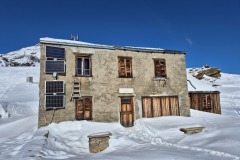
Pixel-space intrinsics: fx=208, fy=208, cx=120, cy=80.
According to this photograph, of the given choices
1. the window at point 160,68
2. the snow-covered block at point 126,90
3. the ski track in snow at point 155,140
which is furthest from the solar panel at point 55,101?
the window at point 160,68

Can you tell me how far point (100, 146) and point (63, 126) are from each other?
433 centimetres

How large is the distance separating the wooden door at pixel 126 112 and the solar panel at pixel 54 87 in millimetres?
4821

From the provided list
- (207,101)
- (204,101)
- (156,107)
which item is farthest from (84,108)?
(207,101)

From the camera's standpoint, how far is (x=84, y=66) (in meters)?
15.8

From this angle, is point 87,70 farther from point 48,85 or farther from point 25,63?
point 25,63

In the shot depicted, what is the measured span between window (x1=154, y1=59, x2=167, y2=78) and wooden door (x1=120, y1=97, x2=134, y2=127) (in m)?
3.46

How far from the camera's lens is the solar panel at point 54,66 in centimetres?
1445

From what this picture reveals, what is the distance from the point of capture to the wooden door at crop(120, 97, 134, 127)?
1628 cm

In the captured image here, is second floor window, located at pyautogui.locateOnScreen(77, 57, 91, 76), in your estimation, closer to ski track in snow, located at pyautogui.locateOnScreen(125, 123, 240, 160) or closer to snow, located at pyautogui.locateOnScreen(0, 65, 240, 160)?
snow, located at pyautogui.locateOnScreen(0, 65, 240, 160)

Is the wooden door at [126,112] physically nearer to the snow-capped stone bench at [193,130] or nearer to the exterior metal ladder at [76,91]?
the exterior metal ladder at [76,91]

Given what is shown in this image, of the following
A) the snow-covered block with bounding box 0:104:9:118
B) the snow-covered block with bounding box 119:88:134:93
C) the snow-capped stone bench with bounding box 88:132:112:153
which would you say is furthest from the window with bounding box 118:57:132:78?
the snow-covered block with bounding box 0:104:9:118

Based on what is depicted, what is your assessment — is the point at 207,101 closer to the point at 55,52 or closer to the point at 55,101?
the point at 55,101

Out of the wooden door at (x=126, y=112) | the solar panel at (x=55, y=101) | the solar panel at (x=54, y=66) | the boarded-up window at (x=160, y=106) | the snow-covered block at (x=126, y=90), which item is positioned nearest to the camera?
the solar panel at (x=55, y=101)

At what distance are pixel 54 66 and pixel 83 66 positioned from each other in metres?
2.17
